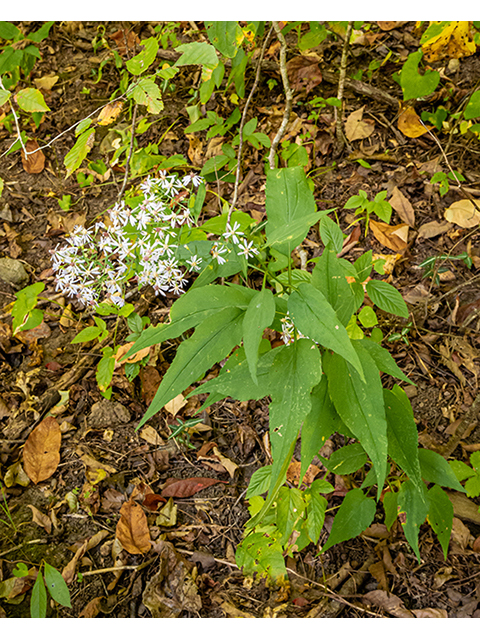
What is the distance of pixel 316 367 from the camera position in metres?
1.27

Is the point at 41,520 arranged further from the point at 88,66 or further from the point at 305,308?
the point at 88,66

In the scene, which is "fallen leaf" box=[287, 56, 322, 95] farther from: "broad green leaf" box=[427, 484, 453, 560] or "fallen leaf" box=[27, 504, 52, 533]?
"fallen leaf" box=[27, 504, 52, 533]

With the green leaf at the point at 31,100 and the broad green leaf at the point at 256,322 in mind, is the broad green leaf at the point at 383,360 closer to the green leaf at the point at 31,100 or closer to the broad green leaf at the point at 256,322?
the broad green leaf at the point at 256,322

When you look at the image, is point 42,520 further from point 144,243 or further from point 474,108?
point 474,108

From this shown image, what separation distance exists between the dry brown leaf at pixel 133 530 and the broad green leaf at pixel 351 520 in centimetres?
99

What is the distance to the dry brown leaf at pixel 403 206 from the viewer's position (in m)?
2.89

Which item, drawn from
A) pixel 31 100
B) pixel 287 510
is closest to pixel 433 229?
pixel 287 510

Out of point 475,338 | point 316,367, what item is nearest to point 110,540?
point 316,367

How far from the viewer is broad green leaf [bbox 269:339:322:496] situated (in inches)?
48.0

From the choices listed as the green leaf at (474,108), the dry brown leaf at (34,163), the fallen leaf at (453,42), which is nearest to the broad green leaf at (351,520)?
the green leaf at (474,108)

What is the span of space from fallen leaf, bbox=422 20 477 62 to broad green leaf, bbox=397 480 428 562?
264 centimetres

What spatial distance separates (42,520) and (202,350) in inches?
70.4

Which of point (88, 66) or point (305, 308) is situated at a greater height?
point (88, 66)

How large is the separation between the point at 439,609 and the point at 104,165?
3689 millimetres
